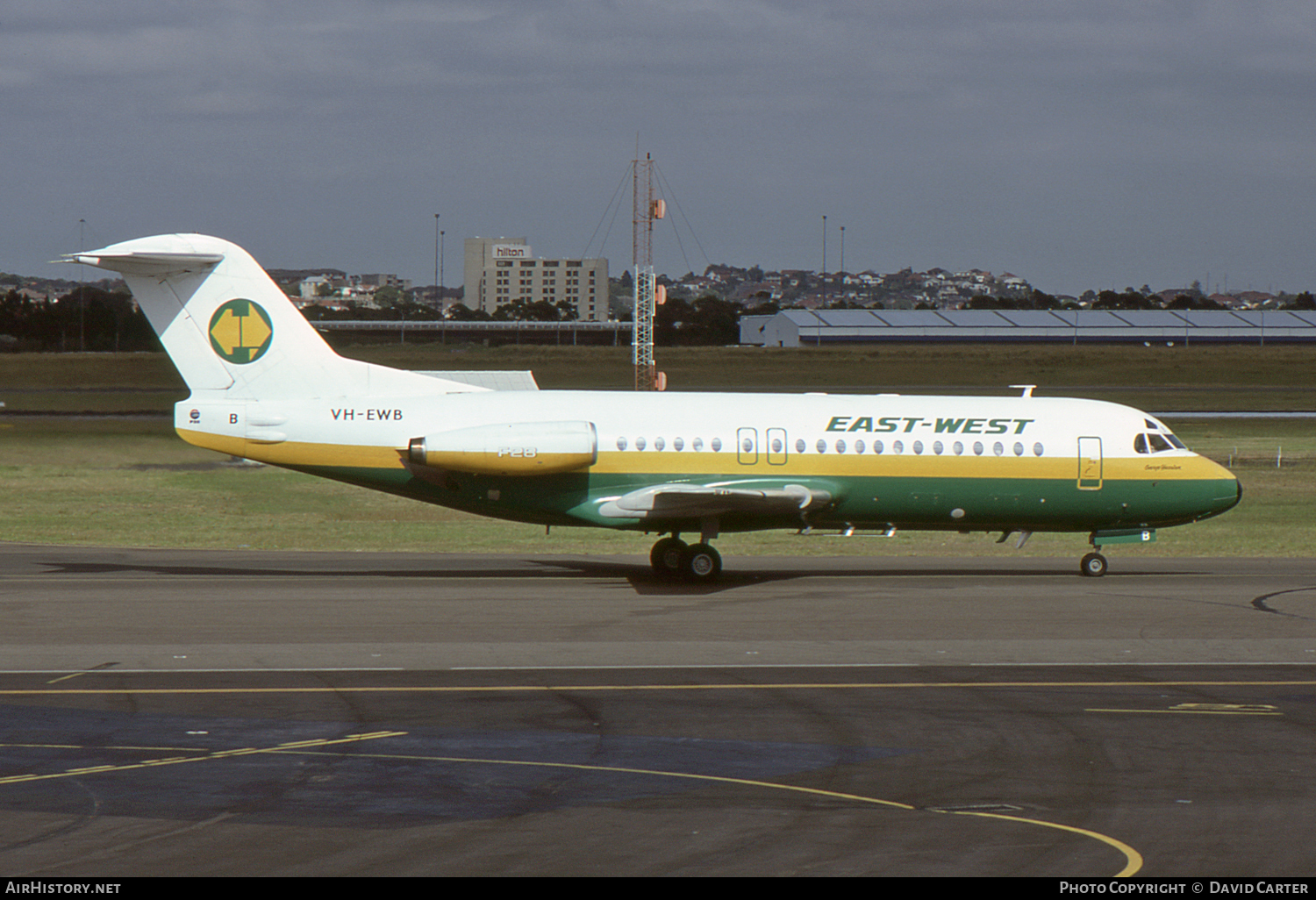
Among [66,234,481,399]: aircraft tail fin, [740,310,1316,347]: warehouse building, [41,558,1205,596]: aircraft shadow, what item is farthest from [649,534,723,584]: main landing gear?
[740,310,1316,347]: warehouse building

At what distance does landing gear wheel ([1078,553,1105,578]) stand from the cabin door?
173 cm

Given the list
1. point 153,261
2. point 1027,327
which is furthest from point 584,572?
point 1027,327

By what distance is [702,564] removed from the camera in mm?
27594

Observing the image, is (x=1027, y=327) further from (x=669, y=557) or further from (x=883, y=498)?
(x=669, y=557)

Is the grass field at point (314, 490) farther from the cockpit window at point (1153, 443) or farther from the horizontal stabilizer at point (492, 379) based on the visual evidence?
the cockpit window at point (1153, 443)

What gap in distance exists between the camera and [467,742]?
14.1 m

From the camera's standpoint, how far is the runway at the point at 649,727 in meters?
10.6

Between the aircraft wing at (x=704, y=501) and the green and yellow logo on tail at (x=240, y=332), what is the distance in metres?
8.00

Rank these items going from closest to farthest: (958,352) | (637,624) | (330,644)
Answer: (330,644) < (637,624) < (958,352)

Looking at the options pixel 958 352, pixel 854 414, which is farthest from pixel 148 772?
pixel 958 352

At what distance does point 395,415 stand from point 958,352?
86.8 m

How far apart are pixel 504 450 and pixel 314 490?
73.5 ft
